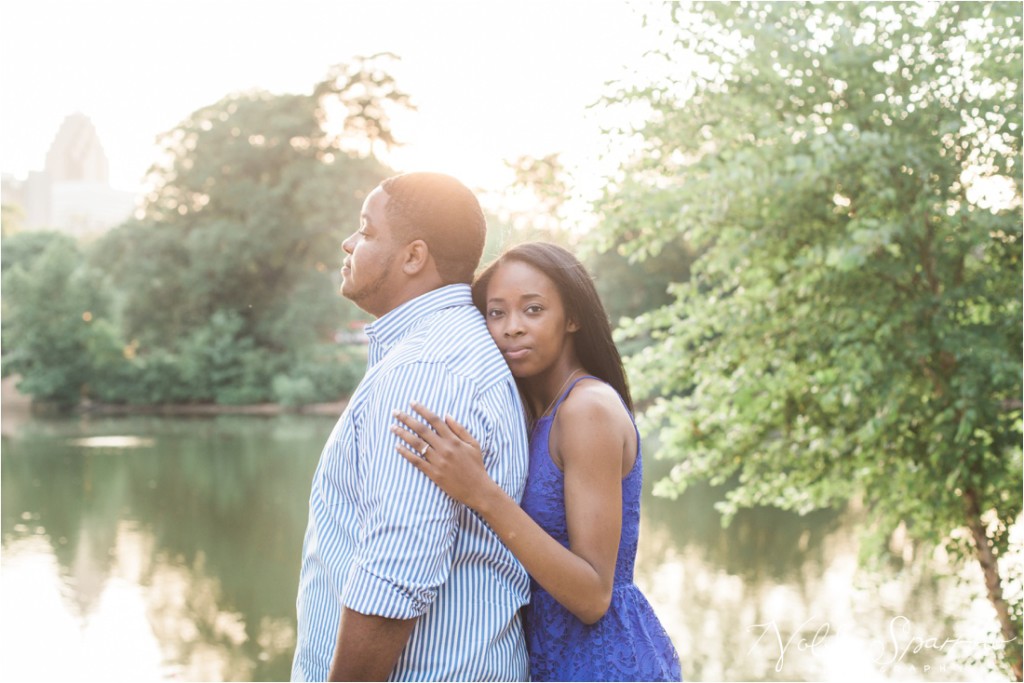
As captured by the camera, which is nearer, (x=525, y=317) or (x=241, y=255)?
(x=525, y=317)

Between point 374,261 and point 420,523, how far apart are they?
45 cm

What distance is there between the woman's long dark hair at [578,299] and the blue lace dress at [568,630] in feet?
0.37

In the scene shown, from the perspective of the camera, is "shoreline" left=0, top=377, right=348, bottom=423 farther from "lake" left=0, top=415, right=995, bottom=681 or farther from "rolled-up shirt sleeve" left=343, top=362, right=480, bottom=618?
"rolled-up shirt sleeve" left=343, top=362, right=480, bottom=618

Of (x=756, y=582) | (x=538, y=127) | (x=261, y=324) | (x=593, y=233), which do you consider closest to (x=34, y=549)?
(x=756, y=582)

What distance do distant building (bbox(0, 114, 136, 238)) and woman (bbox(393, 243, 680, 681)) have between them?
36924 millimetres

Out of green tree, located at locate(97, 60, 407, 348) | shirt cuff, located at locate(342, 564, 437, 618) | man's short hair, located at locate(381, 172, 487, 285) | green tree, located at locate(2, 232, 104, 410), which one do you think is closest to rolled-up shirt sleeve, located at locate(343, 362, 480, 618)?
shirt cuff, located at locate(342, 564, 437, 618)

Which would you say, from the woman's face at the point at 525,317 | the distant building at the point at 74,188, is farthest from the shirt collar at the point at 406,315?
the distant building at the point at 74,188

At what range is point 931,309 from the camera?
14.5 ft

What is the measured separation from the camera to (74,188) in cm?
3819

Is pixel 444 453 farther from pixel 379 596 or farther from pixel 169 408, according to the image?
pixel 169 408

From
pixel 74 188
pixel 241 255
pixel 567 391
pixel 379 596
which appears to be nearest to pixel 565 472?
pixel 567 391

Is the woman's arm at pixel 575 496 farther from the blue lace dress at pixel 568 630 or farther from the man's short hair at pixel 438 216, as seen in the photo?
the man's short hair at pixel 438 216

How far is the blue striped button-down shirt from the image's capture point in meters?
1.35

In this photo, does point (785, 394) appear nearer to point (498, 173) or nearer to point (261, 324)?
point (498, 173)
